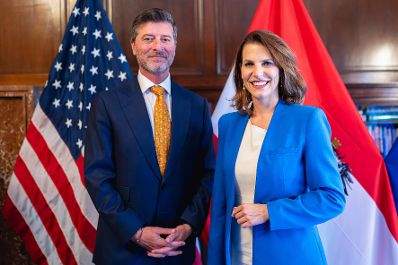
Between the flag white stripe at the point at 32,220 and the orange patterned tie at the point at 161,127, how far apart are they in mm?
1079

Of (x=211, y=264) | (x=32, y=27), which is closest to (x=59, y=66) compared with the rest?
(x=32, y=27)

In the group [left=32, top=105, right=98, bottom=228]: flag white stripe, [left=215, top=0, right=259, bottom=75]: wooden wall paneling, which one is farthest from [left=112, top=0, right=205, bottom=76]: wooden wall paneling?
[left=32, top=105, right=98, bottom=228]: flag white stripe

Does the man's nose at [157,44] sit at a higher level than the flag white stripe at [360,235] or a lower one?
higher

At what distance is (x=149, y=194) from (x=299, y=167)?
0.59m

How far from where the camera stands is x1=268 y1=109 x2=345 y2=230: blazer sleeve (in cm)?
118

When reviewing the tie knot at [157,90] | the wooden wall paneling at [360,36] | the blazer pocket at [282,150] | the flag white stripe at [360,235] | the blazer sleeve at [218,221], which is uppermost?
the wooden wall paneling at [360,36]

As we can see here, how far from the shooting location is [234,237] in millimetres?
1337

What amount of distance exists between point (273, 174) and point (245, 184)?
0.37ft

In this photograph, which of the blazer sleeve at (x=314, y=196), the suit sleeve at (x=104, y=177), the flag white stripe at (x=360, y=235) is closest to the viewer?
the blazer sleeve at (x=314, y=196)

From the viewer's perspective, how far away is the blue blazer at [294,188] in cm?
119

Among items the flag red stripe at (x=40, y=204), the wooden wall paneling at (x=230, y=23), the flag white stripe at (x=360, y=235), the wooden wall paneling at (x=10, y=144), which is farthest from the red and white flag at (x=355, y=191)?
the wooden wall paneling at (x=10, y=144)

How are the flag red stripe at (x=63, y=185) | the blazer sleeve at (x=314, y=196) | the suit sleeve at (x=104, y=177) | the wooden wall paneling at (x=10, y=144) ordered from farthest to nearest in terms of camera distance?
the wooden wall paneling at (x=10, y=144), the flag red stripe at (x=63, y=185), the suit sleeve at (x=104, y=177), the blazer sleeve at (x=314, y=196)

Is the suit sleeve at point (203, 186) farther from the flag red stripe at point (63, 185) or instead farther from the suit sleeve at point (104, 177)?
the flag red stripe at point (63, 185)

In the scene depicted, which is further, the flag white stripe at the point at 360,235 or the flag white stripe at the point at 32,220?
the flag white stripe at the point at 32,220
